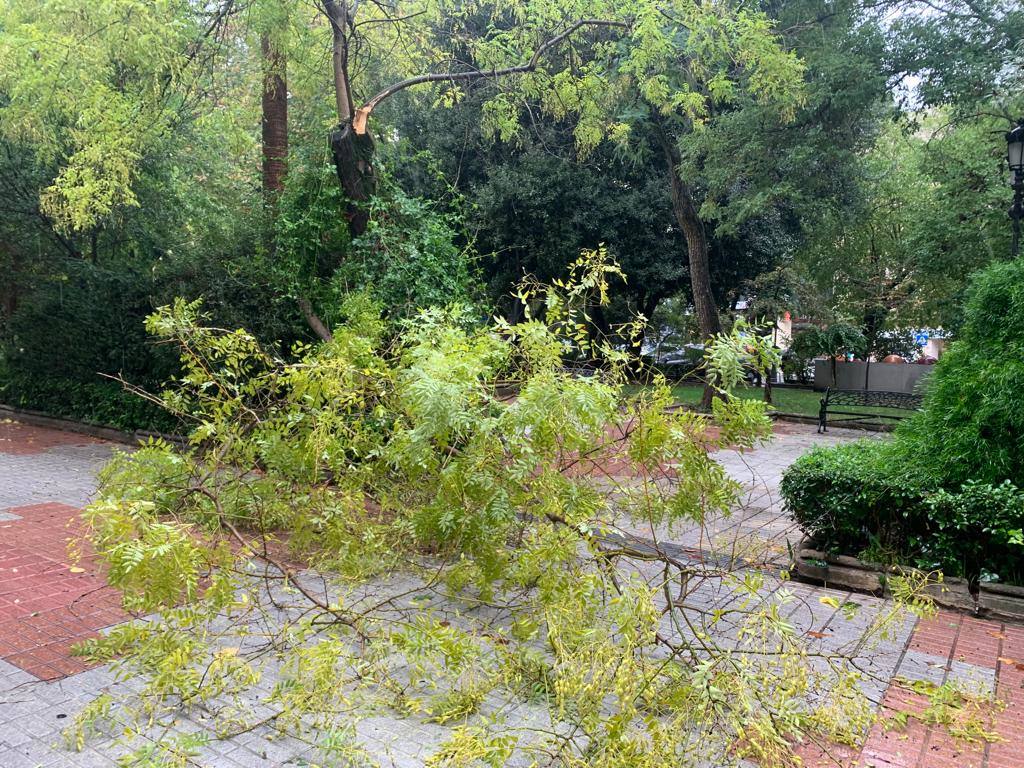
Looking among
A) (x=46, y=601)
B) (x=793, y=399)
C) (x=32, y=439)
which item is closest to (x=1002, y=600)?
(x=46, y=601)

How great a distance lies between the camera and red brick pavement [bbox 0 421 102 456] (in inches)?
474

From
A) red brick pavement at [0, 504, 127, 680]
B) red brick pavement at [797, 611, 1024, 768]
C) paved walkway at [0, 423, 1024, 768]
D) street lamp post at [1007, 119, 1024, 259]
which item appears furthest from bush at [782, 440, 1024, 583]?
street lamp post at [1007, 119, 1024, 259]

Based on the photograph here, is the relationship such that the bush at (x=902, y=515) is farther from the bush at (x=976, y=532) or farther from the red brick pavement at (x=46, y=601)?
the red brick pavement at (x=46, y=601)

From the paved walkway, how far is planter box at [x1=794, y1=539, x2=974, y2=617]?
0.14 m

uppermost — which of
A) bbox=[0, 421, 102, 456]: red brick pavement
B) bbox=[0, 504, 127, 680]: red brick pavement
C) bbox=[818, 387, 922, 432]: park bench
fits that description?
bbox=[818, 387, 922, 432]: park bench

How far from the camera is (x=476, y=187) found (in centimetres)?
2019

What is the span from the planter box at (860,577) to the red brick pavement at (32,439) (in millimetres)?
10983

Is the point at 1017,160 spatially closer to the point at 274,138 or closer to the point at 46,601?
the point at 274,138

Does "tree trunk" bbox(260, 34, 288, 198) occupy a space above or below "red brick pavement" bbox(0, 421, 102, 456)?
above

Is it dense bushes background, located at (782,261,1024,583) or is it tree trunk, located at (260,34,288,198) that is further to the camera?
tree trunk, located at (260,34,288,198)

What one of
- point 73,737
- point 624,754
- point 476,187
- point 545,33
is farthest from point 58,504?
point 476,187

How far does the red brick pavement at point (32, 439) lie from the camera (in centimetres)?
1205

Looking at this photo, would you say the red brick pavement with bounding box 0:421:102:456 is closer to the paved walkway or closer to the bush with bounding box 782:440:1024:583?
the paved walkway

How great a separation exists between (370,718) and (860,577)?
13.4 feet
